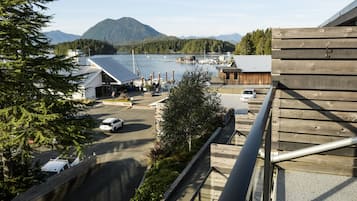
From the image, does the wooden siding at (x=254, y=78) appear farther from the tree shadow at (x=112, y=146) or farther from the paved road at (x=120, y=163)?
the tree shadow at (x=112, y=146)

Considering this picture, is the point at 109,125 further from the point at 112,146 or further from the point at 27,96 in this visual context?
the point at 27,96

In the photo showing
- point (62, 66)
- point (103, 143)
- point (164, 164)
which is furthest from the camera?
point (103, 143)

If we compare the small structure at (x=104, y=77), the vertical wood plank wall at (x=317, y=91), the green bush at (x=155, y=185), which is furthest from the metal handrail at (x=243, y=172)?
the small structure at (x=104, y=77)

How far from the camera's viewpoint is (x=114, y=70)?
32.3 meters

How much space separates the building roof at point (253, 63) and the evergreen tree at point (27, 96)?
20527 mm

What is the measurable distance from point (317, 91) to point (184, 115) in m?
9.15

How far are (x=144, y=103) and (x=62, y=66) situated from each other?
1759 centimetres

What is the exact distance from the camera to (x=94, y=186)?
11.1 metres

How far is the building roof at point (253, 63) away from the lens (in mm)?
27631

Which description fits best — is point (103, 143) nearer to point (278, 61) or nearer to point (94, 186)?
point (94, 186)

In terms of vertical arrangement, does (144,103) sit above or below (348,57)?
below

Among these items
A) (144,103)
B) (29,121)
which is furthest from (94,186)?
(144,103)

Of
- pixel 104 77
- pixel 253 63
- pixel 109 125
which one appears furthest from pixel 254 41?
pixel 109 125

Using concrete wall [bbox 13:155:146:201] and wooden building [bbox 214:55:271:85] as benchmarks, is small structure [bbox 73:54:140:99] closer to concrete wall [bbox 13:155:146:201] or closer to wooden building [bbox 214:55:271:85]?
wooden building [bbox 214:55:271:85]
